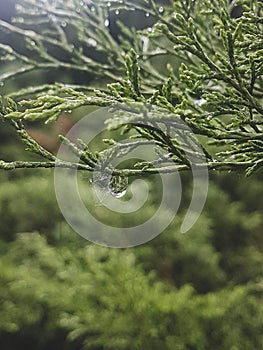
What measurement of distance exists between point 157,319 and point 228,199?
158 cm

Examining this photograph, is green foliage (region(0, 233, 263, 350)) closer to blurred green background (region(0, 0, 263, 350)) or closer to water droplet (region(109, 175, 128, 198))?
blurred green background (region(0, 0, 263, 350))

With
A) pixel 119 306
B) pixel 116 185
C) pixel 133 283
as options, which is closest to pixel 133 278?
pixel 133 283

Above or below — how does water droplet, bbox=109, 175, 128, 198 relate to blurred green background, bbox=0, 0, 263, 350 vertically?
above

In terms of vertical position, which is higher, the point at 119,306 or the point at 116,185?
the point at 116,185

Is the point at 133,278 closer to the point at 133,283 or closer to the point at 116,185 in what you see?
the point at 133,283

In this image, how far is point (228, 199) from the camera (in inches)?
146

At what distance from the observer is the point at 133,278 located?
2.53 metres

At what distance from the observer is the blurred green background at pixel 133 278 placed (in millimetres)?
2381

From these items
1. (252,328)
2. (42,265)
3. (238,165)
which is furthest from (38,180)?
(238,165)

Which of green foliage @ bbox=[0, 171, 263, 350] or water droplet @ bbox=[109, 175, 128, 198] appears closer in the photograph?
water droplet @ bbox=[109, 175, 128, 198]

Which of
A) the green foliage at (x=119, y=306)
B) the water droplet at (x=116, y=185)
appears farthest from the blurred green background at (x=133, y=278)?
the water droplet at (x=116, y=185)

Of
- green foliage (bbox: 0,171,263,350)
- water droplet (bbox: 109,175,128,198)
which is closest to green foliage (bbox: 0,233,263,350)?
green foliage (bbox: 0,171,263,350)

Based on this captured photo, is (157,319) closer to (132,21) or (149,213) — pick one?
(149,213)

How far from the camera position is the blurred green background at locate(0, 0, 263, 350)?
2381mm
